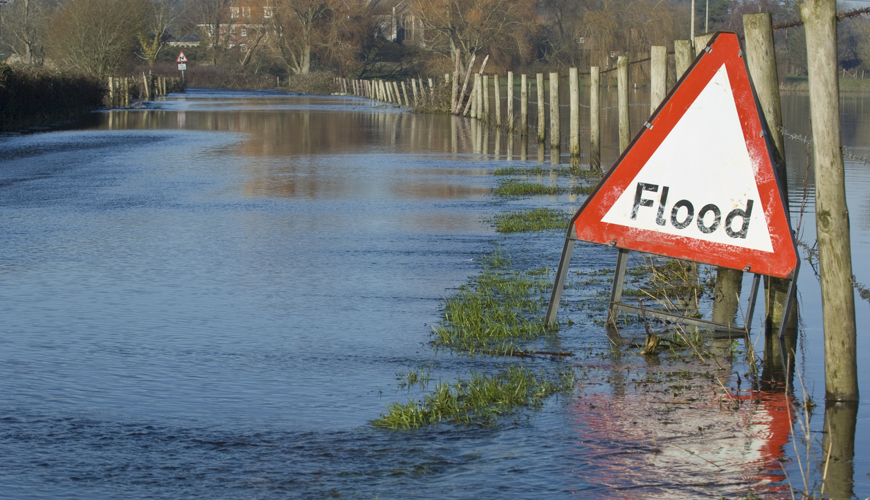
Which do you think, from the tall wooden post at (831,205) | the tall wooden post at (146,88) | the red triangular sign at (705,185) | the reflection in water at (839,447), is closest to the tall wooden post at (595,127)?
the red triangular sign at (705,185)

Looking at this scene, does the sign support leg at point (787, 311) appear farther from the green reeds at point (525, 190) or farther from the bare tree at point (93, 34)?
the bare tree at point (93, 34)

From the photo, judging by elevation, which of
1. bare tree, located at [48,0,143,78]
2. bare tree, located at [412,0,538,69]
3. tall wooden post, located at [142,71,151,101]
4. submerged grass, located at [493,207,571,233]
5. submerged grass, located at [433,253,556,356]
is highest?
bare tree, located at [412,0,538,69]

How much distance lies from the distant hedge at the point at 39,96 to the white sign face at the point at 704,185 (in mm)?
28523

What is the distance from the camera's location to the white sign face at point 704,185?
6305mm

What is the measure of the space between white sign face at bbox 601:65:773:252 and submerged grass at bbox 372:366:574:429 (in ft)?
3.56

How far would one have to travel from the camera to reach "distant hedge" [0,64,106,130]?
33066mm

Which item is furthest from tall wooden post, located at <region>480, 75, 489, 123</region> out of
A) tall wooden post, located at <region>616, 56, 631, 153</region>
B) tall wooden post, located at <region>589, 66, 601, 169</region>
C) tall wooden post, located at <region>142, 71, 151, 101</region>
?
tall wooden post, located at <region>142, 71, 151, 101</region>

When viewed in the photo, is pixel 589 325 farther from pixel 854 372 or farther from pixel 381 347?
Result: pixel 854 372

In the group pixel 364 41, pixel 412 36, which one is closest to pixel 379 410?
pixel 364 41

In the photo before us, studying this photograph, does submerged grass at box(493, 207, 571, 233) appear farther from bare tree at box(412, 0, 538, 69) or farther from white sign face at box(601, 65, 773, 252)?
bare tree at box(412, 0, 538, 69)

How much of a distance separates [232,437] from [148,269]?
4908mm

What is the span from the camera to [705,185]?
254 inches

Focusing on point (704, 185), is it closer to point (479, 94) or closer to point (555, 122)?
point (555, 122)

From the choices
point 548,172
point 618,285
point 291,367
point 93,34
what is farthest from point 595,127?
point 93,34
